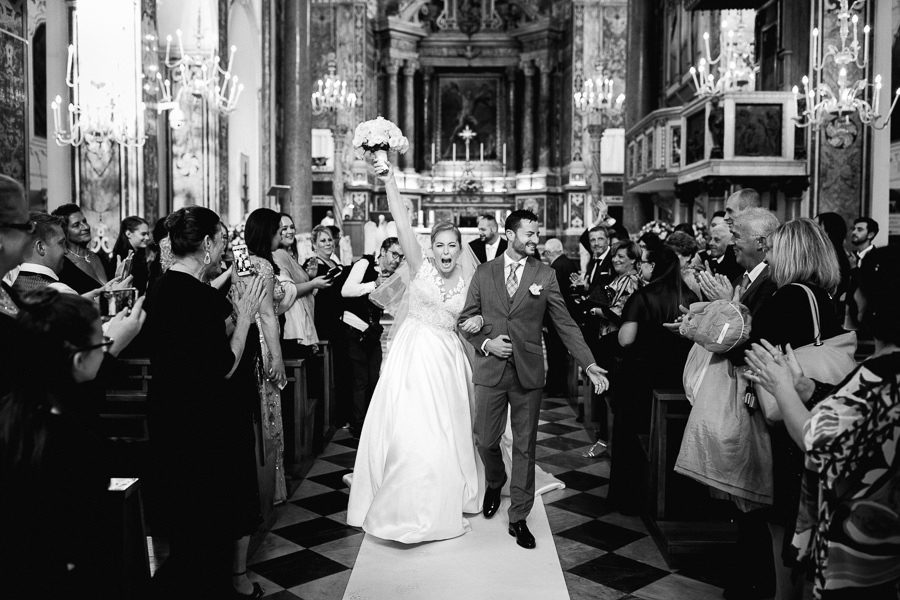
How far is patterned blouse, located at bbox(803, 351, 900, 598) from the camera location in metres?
2.03

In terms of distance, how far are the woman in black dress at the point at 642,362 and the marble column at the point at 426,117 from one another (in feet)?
72.1

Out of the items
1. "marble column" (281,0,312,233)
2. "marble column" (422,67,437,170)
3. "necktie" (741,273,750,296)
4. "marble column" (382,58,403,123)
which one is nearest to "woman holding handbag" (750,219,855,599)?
"necktie" (741,273,750,296)

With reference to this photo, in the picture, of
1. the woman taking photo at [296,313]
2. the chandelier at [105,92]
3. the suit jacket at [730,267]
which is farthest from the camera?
the chandelier at [105,92]

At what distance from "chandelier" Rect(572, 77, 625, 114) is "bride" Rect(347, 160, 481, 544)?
17809 mm

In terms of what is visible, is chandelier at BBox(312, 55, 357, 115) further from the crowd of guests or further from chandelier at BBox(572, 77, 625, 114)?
the crowd of guests

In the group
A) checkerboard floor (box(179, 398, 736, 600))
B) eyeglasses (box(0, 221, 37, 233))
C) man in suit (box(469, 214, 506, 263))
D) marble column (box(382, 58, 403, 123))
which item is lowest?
checkerboard floor (box(179, 398, 736, 600))

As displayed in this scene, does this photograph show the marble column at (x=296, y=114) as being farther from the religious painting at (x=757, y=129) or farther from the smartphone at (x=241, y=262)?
the smartphone at (x=241, y=262)

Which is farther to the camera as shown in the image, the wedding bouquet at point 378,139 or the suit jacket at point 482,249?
the suit jacket at point 482,249

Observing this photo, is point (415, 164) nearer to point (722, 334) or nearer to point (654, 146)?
point (654, 146)

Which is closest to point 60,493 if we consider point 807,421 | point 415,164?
point 807,421

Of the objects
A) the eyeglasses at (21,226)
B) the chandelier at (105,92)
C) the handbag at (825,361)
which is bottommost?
the handbag at (825,361)

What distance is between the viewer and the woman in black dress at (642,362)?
4.94 metres

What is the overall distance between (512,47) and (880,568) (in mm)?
26214

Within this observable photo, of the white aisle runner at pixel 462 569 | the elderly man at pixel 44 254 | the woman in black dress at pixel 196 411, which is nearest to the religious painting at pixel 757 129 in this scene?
the white aisle runner at pixel 462 569
